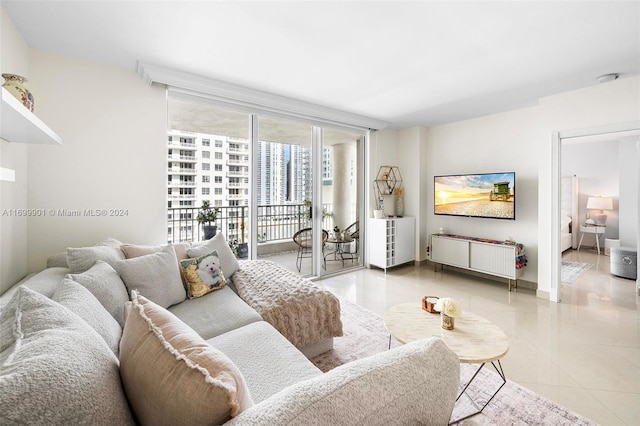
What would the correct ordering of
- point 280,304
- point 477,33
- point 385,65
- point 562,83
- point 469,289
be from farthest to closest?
point 469,289 → point 562,83 → point 385,65 → point 477,33 → point 280,304

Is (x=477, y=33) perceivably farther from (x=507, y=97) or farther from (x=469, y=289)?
(x=469, y=289)

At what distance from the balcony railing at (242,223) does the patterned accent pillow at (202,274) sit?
1384mm

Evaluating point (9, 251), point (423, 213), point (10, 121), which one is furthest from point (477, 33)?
point (9, 251)

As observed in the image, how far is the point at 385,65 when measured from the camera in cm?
268

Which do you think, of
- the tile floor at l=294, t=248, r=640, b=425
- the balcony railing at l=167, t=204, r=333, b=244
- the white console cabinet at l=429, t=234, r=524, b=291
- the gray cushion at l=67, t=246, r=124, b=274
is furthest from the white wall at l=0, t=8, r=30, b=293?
the white console cabinet at l=429, t=234, r=524, b=291

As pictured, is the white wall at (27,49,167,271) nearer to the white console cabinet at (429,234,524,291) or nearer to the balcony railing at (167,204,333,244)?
the balcony railing at (167,204,333,244)

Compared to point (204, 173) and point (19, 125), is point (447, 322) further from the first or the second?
point (204, 173)

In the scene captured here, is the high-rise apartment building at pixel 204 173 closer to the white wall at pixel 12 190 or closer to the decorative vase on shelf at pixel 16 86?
the white wall at pixel 12 190

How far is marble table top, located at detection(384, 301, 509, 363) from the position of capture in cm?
152

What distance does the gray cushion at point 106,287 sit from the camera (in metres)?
1.47

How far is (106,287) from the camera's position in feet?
5.08

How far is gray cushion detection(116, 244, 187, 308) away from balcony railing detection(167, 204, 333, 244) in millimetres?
1613

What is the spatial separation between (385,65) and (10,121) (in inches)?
107

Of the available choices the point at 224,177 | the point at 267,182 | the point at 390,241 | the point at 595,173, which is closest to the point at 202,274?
the point at 224,177
